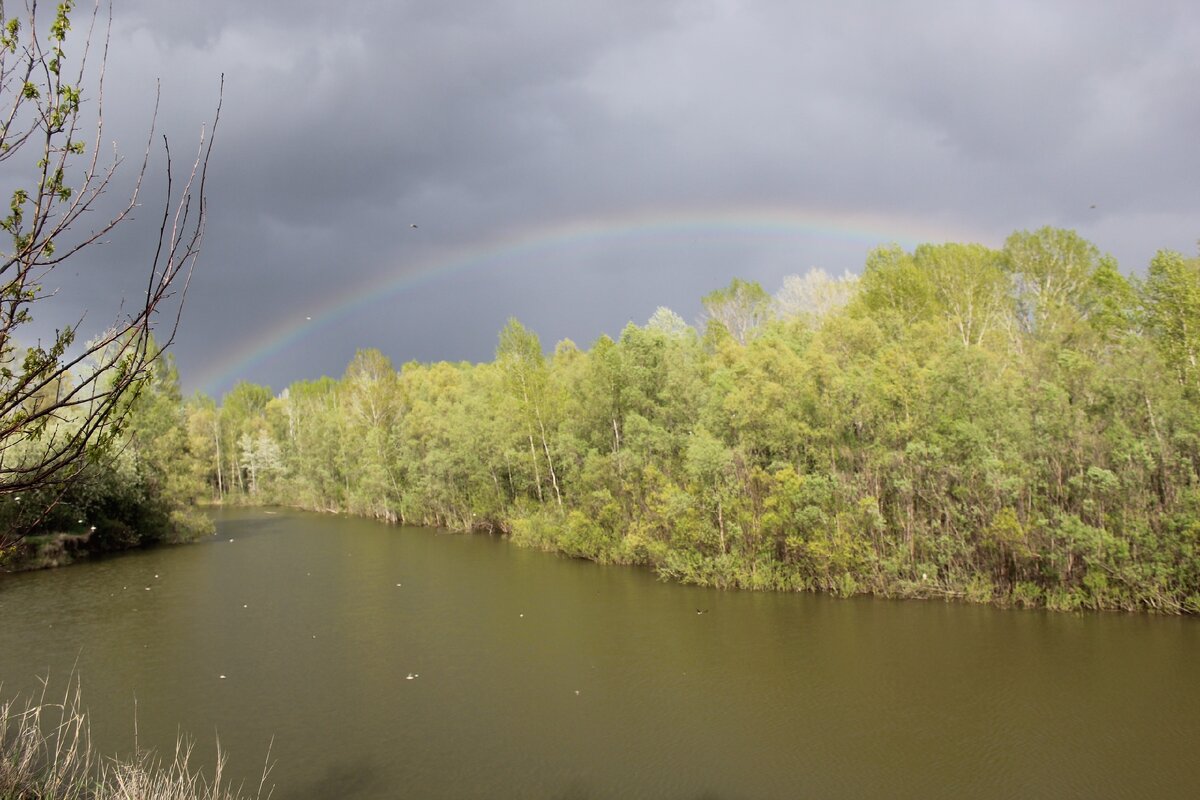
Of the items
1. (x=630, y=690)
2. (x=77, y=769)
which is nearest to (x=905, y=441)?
(x=630, y=690)

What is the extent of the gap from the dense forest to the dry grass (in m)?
18.4

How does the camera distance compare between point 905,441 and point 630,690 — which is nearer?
point 630,690

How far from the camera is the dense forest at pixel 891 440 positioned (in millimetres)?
19812

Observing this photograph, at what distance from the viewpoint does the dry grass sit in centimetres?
768

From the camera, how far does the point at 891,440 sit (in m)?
24.1

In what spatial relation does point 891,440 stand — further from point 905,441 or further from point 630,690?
point 630,690

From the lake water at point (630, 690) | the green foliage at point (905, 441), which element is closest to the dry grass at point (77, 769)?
the lake water at point (630, 690)

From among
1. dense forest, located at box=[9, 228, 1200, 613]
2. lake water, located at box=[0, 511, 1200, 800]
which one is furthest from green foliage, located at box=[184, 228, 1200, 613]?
lake water, located at box=[0, 511, 1200, 800]

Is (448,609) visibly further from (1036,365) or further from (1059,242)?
(1059,242)

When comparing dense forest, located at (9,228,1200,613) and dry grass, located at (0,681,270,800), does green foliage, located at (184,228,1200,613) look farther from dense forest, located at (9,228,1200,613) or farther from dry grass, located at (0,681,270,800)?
dry grass, located at (0,681,270,800)

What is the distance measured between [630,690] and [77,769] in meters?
11.0

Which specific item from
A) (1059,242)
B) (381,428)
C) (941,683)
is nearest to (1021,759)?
(941,683)

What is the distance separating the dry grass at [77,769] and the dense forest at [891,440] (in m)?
18.4

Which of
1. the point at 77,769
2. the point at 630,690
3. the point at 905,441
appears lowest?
the point at 630,690
